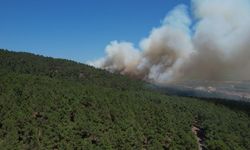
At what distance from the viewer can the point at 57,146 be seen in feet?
371

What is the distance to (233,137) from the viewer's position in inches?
5876

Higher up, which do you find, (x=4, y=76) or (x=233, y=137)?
(x=4, y=76)

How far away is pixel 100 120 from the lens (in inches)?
5261

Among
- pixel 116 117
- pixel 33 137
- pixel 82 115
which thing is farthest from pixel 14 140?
pixel 116 117

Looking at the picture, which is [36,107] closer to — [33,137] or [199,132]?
[33,137]

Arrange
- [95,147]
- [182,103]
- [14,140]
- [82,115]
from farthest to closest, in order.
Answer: [182,103] < [82,115] < [95,147] < [14,140]

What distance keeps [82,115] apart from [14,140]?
97.6 ft

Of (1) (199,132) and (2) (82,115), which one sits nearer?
(2) (82,115)

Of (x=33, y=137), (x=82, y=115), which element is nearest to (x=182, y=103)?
(x=82, y=115)

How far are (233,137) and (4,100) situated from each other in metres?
75.3

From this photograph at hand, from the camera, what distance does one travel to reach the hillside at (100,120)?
115m

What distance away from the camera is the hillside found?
115250 mm

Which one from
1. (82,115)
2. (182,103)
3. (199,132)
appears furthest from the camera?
(182,103)

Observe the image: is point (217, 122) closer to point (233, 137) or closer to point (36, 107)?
point (233, 137)
